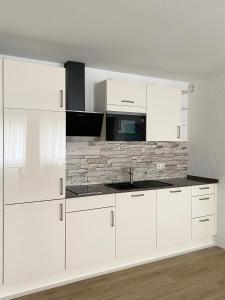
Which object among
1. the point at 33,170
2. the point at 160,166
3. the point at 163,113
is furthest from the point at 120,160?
the point at 33,170

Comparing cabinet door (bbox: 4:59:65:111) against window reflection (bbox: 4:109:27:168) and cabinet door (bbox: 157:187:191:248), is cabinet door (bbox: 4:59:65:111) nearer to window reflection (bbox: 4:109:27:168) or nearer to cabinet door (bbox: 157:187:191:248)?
window reflection (bbox: 4:109:27:168)

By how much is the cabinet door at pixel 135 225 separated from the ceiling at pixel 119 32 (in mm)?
1599

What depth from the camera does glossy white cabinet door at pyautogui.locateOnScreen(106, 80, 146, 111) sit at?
3385 millimetres

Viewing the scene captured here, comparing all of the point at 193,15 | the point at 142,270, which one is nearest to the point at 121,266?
the point at 142,270

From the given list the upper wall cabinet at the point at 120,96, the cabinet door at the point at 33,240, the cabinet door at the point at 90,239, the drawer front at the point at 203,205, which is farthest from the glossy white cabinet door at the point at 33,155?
the drawer front at the point at 203,205

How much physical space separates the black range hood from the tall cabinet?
1.40 feet

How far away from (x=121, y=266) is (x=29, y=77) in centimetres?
232

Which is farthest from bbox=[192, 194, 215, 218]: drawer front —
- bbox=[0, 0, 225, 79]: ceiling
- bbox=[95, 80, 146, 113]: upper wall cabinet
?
bbox=[0, 0, 225, 79]: ceiling

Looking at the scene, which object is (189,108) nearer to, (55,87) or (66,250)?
(55,87)

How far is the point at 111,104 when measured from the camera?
11.1 ft

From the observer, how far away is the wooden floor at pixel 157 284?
8.80 ft

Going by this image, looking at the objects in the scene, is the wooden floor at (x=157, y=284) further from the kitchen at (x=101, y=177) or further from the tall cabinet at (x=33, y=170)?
the tall cabinet at (x=33, y=170)

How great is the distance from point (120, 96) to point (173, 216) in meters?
1.68

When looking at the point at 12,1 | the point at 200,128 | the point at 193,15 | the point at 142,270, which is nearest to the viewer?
the point at 12,1
